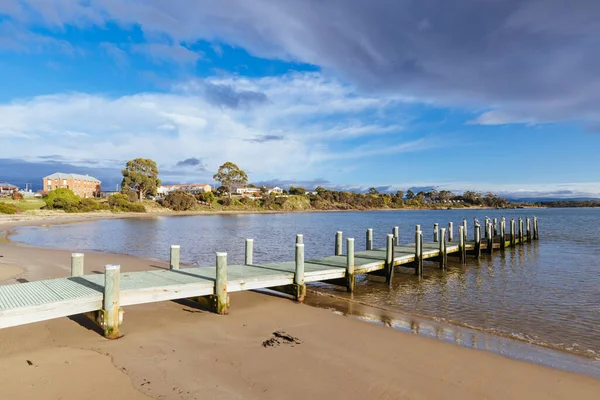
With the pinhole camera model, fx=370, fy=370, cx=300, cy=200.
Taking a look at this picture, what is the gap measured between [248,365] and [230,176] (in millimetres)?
101245

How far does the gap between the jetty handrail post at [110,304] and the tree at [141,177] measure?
271 ft

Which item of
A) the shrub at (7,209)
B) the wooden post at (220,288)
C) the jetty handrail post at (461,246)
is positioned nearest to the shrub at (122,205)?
the shrub at (7,209)

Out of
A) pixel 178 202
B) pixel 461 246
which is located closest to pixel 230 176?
pixel 178 202

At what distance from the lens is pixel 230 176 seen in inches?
4144

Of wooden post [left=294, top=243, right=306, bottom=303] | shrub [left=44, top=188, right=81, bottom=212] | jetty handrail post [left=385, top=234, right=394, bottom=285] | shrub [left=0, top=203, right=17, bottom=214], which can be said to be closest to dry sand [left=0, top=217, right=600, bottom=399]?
wooden post [left=294, top=243, right=306, bottom=303]

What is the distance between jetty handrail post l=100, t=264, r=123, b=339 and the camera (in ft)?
23.2

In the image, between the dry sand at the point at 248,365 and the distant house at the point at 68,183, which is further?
the distant house at the point at 68,183

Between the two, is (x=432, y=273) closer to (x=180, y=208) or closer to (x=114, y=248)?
(x=114, y=248)

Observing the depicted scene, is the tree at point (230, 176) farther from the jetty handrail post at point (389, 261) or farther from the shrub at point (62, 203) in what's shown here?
the jetty handrail post at point (389, 261)

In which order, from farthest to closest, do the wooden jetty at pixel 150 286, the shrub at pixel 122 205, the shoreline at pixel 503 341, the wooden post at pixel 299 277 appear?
the shrub at pixel 122 205
the wooden post at pixel 299 277
the shoreline at pixel 503 341
the wooden jetty at pixel 150 286

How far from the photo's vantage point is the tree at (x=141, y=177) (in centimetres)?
8369

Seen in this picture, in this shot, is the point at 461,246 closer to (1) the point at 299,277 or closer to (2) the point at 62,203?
(1) the point at 299,277

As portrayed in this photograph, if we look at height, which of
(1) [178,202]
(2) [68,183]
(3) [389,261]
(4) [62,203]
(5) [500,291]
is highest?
(2) [68,183]

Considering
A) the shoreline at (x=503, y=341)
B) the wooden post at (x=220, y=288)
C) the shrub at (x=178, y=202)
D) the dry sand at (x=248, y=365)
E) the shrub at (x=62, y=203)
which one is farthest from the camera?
the shrub at (x=178, y=202)
